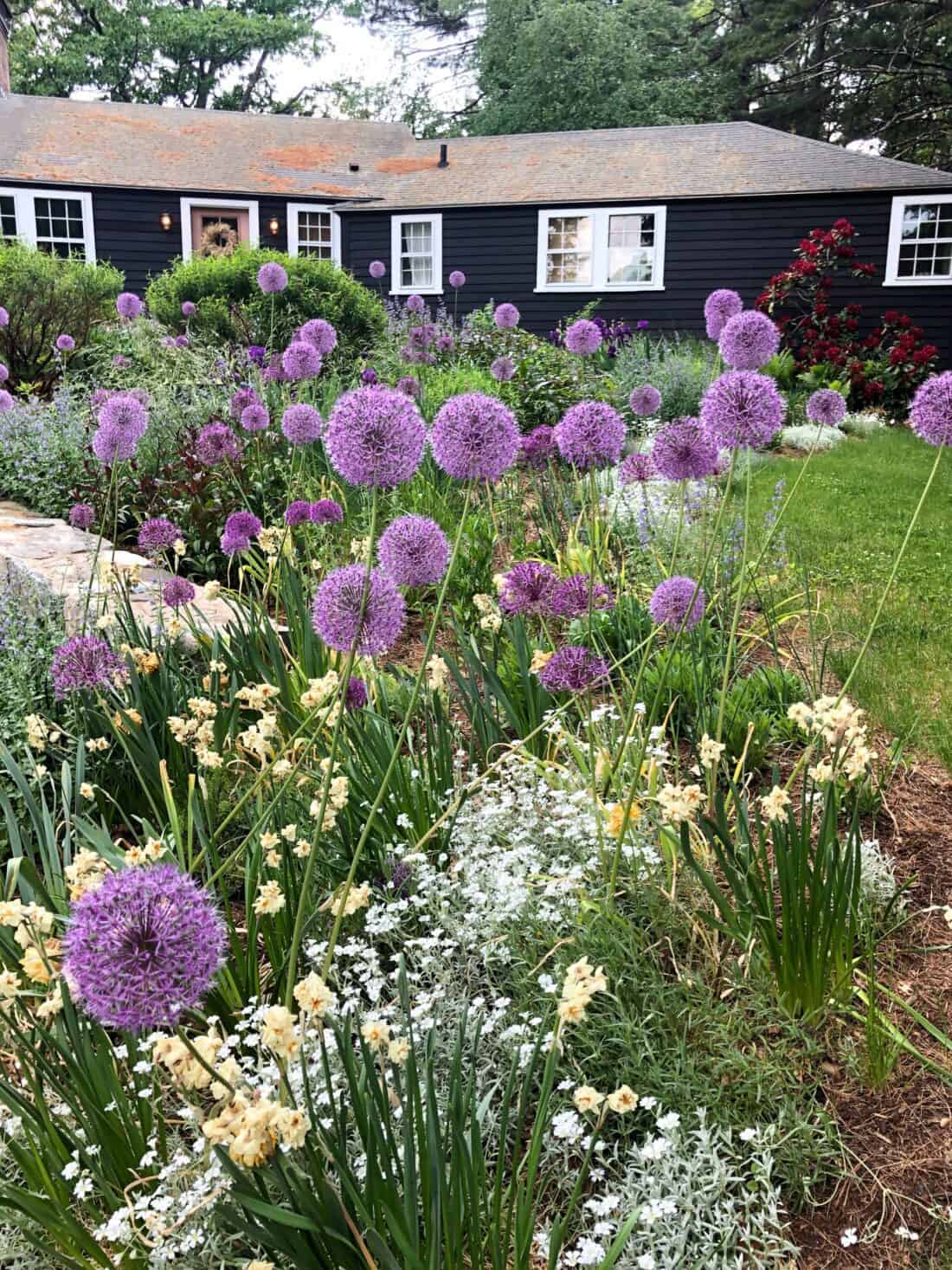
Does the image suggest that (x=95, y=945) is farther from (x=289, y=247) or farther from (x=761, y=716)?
(x=289, y=247)

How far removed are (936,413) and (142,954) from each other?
6.40ft

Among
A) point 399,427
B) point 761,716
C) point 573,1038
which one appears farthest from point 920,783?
point 399,427

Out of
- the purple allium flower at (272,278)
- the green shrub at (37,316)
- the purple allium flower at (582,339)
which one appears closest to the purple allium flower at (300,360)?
the purple allium flower at (582,339)

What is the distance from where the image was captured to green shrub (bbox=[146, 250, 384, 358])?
11719 millimetres

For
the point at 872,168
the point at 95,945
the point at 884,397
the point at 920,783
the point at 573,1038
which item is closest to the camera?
the point at 95,945

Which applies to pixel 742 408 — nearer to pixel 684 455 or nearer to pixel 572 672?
pixel 684 455

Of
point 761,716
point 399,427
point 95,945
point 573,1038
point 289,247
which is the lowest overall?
point 573,1038

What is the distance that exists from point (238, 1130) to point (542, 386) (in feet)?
25.9

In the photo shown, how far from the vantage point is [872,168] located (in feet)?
53.2

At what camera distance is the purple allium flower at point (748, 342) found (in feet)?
8.35

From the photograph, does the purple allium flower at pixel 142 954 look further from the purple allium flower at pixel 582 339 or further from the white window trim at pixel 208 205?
the white window trim at pixel 208 205

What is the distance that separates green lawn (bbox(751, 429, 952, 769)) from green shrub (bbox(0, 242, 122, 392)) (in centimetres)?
654

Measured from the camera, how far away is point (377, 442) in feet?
5.60

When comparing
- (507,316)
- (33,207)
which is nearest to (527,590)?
(507,316)
